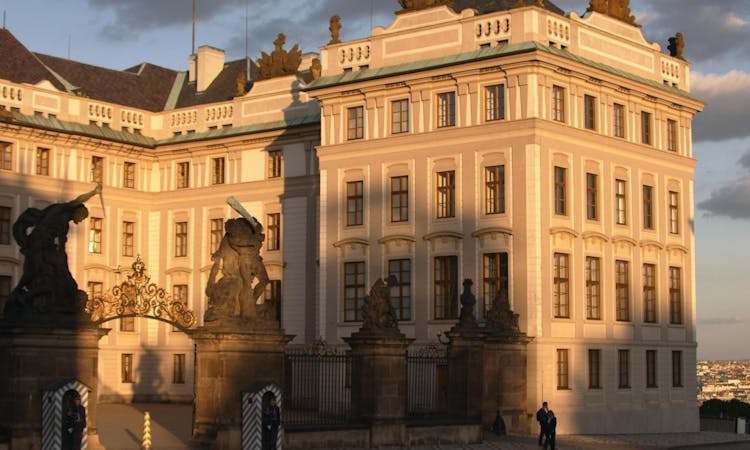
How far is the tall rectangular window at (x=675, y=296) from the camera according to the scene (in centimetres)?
5125

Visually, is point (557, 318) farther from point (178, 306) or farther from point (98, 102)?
point (98, 102)

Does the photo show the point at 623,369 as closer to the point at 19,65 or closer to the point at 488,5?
the point at 488,5

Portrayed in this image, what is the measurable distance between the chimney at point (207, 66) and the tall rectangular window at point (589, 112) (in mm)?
22678

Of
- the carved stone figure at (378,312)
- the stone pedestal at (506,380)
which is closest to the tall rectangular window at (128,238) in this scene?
the stone pedestal at (506,380)

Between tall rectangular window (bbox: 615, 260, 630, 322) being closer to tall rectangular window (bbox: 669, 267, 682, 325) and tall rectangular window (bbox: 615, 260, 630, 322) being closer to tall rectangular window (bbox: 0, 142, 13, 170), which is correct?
tall rectangular window (bbox: 669, 267, 682, 325)

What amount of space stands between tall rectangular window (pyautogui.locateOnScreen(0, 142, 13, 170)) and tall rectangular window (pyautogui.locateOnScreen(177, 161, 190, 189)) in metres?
7.97

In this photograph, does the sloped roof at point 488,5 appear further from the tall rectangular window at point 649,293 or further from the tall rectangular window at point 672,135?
the tall rectangular window at point 649,293

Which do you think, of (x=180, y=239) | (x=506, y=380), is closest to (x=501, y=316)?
(x=506, y=380)

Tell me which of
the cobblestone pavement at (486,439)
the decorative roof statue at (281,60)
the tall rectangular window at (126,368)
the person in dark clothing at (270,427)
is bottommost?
the cobblestone pavement at (486,439)

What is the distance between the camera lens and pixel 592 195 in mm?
48156

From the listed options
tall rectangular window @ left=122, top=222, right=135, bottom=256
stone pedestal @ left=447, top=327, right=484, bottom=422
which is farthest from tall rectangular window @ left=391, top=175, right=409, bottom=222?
tall rectangular window @ left=122, top=222, right=135, bottom=256

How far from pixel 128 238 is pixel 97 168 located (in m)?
3.48

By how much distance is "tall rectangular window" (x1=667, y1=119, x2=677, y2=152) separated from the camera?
171ft

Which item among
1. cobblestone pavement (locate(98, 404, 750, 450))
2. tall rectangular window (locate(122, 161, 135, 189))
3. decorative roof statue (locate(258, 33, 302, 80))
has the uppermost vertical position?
decorative roof statue (locate(258, 33, 302, 80))
